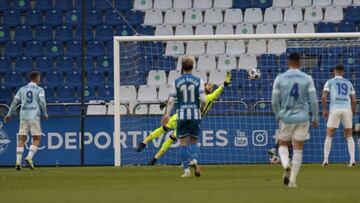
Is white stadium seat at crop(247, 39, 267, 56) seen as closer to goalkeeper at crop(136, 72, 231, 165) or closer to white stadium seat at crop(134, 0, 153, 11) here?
white stadium seat at crop(134, 0, 153, 11)

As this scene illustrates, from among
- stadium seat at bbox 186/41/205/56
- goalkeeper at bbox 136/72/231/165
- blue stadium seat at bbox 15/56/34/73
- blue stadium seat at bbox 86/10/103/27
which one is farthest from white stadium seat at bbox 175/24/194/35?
goalkeeper at bbox 136/72/231/165

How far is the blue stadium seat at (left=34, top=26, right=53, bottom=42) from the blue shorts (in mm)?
14905

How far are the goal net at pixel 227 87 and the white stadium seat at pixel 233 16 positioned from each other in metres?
1.24

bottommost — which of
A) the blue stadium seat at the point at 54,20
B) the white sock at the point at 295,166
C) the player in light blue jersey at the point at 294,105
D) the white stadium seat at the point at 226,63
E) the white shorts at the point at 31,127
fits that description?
the white sock at the point at 295,166

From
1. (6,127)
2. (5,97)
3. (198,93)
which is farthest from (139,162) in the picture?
(198,93)

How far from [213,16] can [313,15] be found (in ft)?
10.7

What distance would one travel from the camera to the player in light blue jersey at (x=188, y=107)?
59.5ft

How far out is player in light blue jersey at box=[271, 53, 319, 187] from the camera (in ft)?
48.8

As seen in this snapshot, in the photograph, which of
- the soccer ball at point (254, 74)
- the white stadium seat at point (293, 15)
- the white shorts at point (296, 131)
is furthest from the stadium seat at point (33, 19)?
the white shorts at point (296, 131)

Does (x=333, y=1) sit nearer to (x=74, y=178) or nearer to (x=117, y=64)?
(x=117, y=64)

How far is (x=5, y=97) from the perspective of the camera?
30734mm

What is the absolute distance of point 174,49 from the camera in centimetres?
3108

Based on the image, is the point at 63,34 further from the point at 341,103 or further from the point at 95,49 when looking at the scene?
the point at 341,103

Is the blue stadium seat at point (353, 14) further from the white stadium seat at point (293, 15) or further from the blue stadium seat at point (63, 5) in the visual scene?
the blue stadium seat at point (63, 5)
